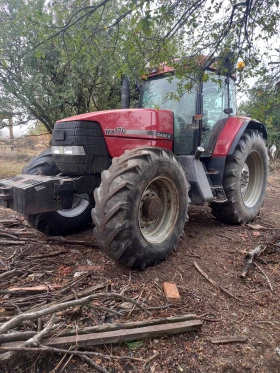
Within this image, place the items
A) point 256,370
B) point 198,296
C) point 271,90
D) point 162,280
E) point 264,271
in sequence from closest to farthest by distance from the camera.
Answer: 1. point 256,370
2. point 198,296
3. point 162,280
4. point 264,271
5. point 271,90

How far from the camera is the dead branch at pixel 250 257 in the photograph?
3.19 meters

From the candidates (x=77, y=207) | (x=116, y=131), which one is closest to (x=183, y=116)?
(x=116, y=131)

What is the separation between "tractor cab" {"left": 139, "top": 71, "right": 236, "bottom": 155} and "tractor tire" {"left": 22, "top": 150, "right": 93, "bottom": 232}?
61.9 inches

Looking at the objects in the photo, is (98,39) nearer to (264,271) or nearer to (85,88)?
(264,271)

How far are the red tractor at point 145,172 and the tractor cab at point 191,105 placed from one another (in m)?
0.01

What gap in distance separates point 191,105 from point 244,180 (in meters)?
1.66

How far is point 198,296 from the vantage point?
273cm

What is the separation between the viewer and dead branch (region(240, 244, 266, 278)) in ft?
10.5

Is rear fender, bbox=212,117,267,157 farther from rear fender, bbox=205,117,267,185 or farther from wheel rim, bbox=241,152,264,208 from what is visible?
wheel rim, bbox=241,152,264,208

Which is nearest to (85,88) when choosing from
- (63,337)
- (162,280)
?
(162,280)

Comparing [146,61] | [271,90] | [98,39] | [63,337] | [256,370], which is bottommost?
[256,370]

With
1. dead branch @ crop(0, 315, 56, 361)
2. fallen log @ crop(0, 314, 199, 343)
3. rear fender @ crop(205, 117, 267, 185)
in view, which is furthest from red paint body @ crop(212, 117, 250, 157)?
dead branch @ crop(0, 315, 56, 361)

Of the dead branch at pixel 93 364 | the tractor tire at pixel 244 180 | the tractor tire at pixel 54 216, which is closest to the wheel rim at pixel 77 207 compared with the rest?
the tractor tire at pixel 54 216

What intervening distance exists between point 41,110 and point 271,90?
6475mm
